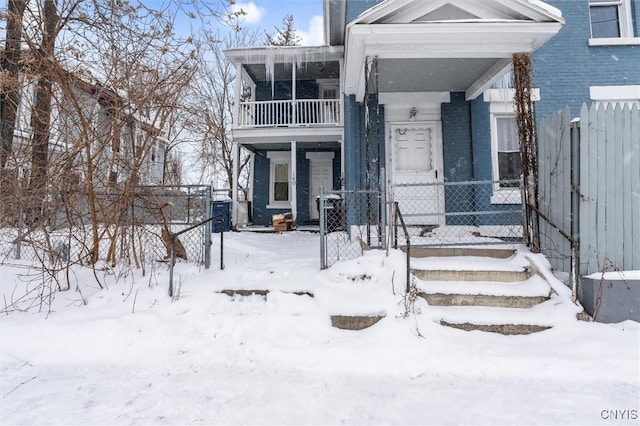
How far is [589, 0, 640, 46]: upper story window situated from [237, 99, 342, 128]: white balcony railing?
21.4 ft

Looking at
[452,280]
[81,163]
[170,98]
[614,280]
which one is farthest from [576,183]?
[81,163]

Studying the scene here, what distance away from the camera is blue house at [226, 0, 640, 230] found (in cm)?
511

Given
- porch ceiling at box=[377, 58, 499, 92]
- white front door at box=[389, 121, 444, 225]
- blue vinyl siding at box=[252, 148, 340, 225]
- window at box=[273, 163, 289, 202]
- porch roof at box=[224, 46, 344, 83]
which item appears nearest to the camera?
porch ceiling at box=[377, 58, 499, 92]

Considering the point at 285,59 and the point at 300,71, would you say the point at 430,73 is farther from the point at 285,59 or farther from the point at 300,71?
the point at 300,71

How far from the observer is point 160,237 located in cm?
490

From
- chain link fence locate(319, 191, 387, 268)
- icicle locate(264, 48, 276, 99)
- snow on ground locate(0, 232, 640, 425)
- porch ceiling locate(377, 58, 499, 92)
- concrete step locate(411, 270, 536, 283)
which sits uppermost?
icicle locate(264, 48, 276, 99)

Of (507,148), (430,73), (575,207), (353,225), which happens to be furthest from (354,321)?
(507,148)

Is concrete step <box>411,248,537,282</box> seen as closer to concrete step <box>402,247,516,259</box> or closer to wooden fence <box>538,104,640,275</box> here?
concrete step <box>402,247,516,259</box>

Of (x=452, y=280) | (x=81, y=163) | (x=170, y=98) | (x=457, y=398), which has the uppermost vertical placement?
(x=170, y=98)

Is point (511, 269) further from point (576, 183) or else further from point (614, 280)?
point (576, 183)

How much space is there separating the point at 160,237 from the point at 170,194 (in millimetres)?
737

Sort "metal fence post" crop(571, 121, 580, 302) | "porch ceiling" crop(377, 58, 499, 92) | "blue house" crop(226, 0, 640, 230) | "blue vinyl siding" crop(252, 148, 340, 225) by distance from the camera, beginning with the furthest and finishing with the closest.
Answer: "blue vinyl siding" crop(252, 148, 340, 225)
"porch ceiling" crop(377, 58, 499, 92)
"blue house" crop(226, 0, 640, 230)
"metal fence post" crop(571, 121, 580, 302)

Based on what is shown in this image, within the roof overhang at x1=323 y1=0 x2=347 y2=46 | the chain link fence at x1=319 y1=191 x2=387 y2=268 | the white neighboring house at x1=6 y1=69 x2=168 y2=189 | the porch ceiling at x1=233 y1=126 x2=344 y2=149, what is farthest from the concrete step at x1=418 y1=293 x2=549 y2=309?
the porch ceiling at x1=233 y1=126 x2=344 y2=149

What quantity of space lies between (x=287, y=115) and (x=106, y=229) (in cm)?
801
